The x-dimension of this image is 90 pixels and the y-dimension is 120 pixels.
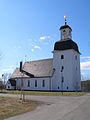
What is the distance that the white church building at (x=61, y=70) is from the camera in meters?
54.8

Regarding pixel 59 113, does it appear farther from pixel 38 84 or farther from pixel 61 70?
pixel 38 84

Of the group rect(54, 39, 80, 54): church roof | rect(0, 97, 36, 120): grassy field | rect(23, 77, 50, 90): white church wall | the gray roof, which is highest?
rect(54, 39, 80, 54): church roof

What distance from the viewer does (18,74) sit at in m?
65.6

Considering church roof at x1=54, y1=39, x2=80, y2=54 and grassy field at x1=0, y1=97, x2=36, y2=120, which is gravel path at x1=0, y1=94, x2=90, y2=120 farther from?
church roof at x1=54, y1=39, x2=80, y2=54

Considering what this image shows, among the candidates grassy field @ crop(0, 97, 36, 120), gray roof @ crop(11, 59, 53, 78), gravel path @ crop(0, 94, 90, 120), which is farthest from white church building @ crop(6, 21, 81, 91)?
gravel path @ crop(0, 94, 90, 120)

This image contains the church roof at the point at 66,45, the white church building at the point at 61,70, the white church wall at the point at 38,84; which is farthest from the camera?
the white church wall at the point at 38,84

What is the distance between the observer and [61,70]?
5606 centimetres

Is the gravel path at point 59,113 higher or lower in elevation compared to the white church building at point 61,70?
lower

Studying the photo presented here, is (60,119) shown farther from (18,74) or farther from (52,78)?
(18,74)

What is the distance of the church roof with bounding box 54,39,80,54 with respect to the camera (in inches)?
2149

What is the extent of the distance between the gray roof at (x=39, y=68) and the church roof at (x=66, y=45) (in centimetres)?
562

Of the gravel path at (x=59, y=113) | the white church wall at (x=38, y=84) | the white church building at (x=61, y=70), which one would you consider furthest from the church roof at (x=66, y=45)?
the gravel path at (x=59, y=113)

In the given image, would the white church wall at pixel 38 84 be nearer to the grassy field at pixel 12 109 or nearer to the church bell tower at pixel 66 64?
the church bell tower at pixel 66 64

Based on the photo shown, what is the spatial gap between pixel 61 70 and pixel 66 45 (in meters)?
6.81
